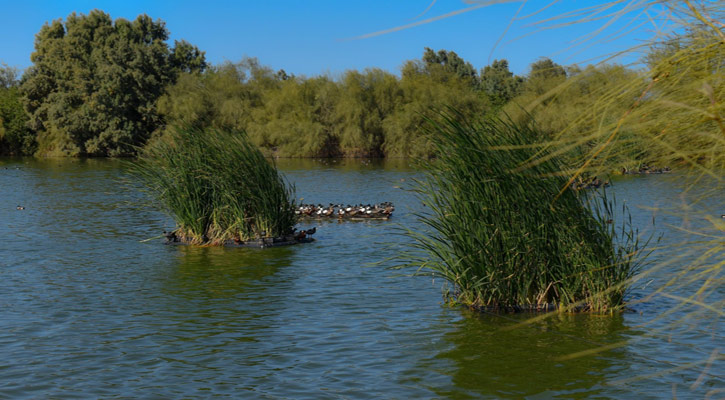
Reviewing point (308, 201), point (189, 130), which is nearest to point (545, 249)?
point (189, 130)

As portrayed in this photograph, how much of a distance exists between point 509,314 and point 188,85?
7297 centimetres

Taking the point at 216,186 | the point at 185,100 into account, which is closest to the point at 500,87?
the point at 185,100

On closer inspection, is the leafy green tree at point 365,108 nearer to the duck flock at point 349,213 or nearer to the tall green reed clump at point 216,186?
the duck flock at point 349,213

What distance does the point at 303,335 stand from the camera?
1059 cm

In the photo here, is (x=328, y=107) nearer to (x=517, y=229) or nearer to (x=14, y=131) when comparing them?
(x=14, y=131)

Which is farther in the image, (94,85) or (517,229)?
(94,85)

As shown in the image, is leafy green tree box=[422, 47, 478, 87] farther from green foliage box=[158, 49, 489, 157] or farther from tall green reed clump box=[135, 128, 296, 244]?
tall green reed clump box=[135, 128, 296, 244]

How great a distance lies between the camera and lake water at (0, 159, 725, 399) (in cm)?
845

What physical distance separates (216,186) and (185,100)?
200 ft

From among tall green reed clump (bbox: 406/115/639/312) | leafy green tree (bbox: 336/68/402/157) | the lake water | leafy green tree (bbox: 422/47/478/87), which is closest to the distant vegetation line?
leafy green tree (bbox: 336/68/402/157)

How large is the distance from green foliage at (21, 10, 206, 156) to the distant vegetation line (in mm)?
113

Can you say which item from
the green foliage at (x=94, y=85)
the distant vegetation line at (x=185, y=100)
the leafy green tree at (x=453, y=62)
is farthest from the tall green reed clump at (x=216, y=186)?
the leafy green tree at (x=453, y=62)

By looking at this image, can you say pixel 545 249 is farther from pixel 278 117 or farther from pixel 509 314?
pixel 278 117

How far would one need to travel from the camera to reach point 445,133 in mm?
10828
